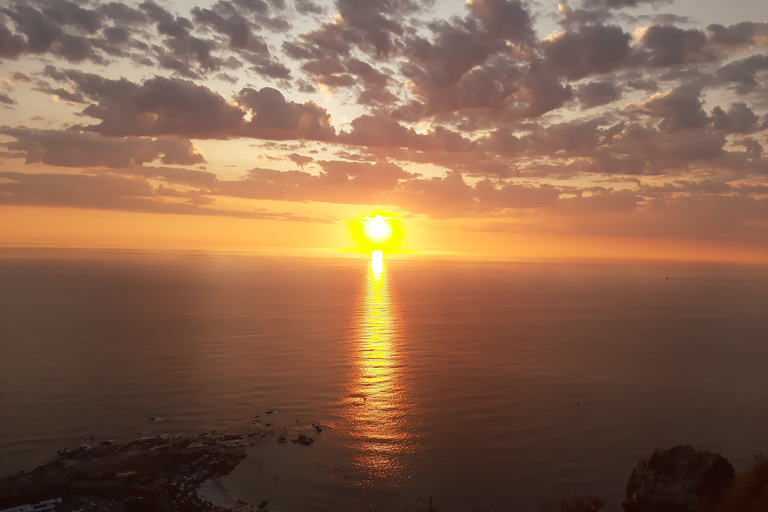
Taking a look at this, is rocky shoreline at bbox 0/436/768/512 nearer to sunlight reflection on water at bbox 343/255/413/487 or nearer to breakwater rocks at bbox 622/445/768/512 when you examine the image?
breakwater rocks at bbox 622/445/768/512

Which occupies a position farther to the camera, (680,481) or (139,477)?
(139,477)

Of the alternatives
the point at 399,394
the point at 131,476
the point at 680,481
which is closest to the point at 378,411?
the point at 399,394

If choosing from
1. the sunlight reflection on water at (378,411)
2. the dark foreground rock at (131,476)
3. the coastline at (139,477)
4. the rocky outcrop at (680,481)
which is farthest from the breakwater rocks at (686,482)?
the dark foreground rock at (131,476)

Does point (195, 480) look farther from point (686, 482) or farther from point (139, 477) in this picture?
point (686, 482)

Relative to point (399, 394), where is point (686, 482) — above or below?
above

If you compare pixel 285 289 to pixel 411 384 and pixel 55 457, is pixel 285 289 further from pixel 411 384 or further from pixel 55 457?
pixel 55 457

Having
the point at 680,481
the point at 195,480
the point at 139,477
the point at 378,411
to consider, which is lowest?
the point at 378,411

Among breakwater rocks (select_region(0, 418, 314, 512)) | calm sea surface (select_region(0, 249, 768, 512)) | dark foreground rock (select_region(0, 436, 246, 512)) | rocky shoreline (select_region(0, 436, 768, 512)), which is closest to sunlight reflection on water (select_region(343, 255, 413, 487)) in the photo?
calm sea surface (select_region(0, 249, 768, 512))
